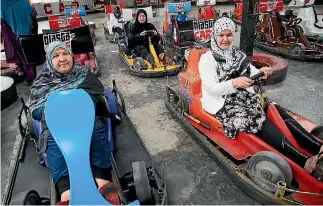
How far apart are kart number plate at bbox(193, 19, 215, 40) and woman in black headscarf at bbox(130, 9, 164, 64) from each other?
66 cm

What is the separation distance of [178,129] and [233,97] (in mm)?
922

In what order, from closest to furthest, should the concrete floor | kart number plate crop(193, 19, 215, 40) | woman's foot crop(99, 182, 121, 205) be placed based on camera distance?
woman's foot crop(99, 182, 121, 205), the concrete floor, kart number plate crop(193, 19, 215, 40)

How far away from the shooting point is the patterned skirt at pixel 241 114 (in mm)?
2074

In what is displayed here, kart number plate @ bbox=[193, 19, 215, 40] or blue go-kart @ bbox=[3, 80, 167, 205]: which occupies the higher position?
kart number plate @ bbox=[193, 19, 215, 40]

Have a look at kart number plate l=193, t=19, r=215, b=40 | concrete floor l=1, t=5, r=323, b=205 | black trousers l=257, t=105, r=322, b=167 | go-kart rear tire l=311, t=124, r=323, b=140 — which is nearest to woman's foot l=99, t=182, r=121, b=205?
concrete floor l=1, t=5, r=323, b=205

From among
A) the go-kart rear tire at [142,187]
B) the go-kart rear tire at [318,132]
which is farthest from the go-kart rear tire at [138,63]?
the go-kart rear tire at [142,187]

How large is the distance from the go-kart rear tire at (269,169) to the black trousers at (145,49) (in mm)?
3225

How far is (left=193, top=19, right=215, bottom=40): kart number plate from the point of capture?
4.63 m

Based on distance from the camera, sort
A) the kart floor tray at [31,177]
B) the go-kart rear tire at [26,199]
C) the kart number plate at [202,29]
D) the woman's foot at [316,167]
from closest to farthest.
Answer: the go-kart rear tire at [26,199] → the woman's foot at [316,167] → the kart floor tray at [31,177] → the kart number plate at [202,29]

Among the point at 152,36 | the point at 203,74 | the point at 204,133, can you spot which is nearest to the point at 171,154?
the point at 204,133

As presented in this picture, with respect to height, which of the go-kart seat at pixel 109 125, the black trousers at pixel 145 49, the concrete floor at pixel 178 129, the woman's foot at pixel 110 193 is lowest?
the concrete floor at pixel 178 129

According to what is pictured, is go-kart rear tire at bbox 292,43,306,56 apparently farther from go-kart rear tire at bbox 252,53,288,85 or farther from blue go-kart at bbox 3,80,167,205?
blue go-kart at bbox 3,80,167,205

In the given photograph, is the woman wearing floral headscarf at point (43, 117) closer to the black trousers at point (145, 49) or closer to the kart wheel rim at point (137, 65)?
the kart wheel rim at point (137, 65)

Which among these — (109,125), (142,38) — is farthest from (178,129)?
(142,38)
